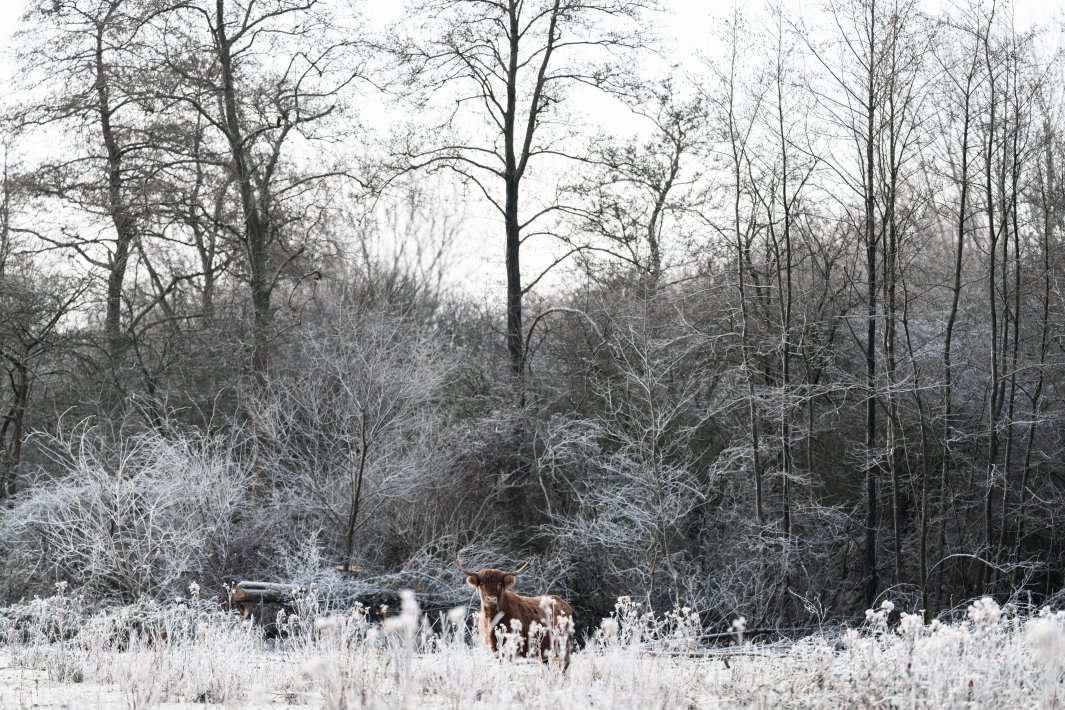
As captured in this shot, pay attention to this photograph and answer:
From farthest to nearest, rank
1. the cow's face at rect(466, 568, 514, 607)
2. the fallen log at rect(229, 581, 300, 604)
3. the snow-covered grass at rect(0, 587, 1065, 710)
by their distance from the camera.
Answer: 1. the fallen log at rect(229, 581, 300, 604)
2. the cow's face at rect(466, 568, 514, 607)
3. the snow-covered grass at rect(0, 587, 1065, 710)

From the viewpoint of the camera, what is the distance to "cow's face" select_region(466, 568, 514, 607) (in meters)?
8.60

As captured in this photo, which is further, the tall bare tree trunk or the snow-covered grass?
the tall bare tree trunk

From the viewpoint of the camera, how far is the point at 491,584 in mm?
8688

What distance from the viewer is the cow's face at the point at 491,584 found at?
28.2 feet

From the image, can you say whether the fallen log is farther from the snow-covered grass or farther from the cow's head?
the cow's head

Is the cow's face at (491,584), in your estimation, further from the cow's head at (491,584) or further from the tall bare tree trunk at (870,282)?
the tall bare tree trunk at (870,282)

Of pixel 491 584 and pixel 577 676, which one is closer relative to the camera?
pixel 577 676

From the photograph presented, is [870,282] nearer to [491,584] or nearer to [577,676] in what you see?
[491,584]

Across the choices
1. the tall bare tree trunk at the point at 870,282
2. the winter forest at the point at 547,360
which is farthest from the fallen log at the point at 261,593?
the tall bare tree trunk at the point at 870,282

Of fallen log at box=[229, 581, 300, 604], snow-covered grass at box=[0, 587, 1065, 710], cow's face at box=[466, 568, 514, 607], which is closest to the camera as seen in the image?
snow-covered grass at box=[0, 587, 1065, 710]

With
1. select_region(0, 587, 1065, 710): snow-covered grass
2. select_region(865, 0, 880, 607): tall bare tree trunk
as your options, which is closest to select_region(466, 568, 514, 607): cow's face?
select_region(0, 587, 1065, 710): snow-covered grass

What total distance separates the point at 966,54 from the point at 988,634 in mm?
13918

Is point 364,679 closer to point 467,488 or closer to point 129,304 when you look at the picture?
point 467,488

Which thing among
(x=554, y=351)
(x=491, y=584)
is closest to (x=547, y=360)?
(x=554, y=351)
